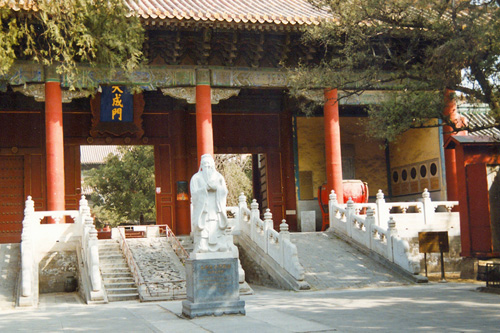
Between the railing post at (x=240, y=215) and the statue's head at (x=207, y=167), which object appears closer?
the statue's head at (x=207, y=167)

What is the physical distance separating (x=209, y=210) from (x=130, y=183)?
18590mm

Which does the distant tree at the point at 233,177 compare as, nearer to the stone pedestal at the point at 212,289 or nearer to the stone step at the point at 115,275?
the stone step at the point at 115,275

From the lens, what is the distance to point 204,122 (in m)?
15.2

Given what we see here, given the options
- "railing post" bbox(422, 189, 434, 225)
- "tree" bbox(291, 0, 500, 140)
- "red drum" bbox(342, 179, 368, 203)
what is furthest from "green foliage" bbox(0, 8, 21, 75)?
"railing post" bbox(422, 189, 434, 225)

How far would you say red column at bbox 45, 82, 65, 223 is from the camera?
13805mm

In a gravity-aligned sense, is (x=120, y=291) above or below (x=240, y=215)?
below

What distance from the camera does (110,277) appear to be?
38.9ft

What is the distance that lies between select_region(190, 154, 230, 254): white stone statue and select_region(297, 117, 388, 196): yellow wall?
32.8ft

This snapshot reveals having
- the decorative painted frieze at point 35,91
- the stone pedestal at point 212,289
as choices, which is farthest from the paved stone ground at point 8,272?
the stone pedestal at point 212,289

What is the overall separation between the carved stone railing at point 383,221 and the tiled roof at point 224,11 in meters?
4.54

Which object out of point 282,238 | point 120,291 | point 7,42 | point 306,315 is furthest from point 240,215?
point 306,315

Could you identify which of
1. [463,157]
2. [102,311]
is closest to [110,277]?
[102,311]

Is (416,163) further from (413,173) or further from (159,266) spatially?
(159,266)

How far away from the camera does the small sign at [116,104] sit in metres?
16.8
